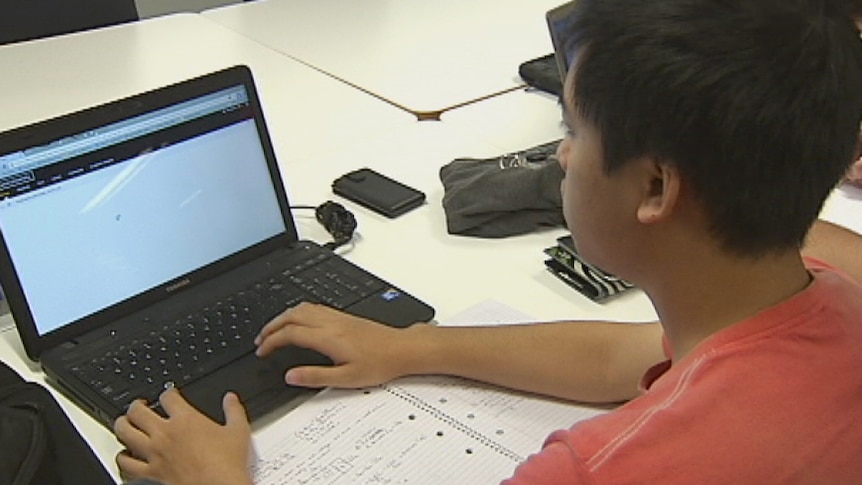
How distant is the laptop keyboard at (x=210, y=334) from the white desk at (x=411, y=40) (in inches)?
22.4

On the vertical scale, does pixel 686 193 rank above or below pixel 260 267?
above

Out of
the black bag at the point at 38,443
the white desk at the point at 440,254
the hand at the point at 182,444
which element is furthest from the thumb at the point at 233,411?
the white desk at the point at 440,254

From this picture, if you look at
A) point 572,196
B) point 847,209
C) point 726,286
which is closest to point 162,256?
point 572,196

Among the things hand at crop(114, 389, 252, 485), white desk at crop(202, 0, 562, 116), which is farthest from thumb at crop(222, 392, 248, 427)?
white desk at crop(202, 0, 562, 116)

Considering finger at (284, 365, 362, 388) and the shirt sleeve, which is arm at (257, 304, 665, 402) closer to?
finger at (284, 365, 362, 388)

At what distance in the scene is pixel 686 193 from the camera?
77 centimetres

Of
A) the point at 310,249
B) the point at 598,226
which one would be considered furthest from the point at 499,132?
the point at 598,226

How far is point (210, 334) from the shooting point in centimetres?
113

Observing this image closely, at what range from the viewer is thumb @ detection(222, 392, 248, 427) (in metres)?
1.00

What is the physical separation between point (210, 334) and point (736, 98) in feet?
2.05

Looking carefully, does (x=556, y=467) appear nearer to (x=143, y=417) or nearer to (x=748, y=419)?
(x=748, y=419)

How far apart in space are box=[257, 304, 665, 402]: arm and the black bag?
0.21 m

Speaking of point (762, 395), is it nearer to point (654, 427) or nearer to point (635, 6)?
point (654, 427)

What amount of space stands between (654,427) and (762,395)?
0.26ft
